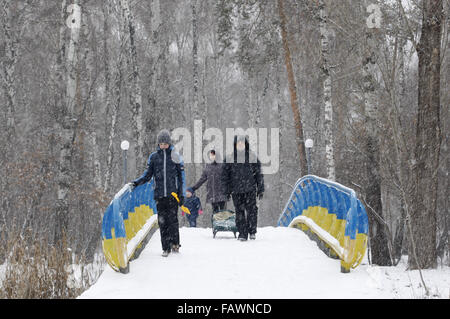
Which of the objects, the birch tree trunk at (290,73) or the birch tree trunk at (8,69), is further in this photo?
the birch tree trunk at (290,73)

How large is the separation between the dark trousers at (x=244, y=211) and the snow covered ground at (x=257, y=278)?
0.98 m

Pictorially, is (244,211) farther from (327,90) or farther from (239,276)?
(327,90)

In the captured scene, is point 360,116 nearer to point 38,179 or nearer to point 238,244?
point 238,244

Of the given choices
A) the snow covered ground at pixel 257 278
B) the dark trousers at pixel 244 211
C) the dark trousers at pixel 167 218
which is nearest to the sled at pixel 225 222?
the dark trousers at pixel 244 211

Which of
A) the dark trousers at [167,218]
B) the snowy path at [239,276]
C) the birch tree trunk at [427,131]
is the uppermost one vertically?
the birch tree trunk at [427,131]

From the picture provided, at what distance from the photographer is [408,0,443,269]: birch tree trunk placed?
23.5ft

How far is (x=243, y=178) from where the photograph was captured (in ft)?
31.0

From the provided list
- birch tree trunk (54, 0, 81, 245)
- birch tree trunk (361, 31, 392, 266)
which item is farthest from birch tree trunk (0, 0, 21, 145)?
birch tree trunk (361, 31, 392, 266)

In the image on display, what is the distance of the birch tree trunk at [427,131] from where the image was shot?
716 cm

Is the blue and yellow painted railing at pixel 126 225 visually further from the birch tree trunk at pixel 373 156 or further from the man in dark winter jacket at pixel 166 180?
the birch tree trunk at pixel 373 156

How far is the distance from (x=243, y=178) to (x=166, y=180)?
6.68 feet

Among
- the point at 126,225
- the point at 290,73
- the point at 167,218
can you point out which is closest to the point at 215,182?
the point at 167,218

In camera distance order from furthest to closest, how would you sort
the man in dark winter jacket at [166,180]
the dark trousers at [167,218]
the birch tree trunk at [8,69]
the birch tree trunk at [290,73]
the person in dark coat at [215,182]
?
the birch tree trunk at [290,73], the birch tree trunk at [8,69], the person in dark coat at [215,182], the dark trousers at [167,218], the man in dark winter jacket at [166,180]
